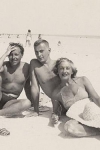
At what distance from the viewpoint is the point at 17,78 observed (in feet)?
13.3

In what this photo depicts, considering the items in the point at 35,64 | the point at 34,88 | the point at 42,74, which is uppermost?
the point at 35,64

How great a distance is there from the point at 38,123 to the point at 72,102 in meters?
0.58

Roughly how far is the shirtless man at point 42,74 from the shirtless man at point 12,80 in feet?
0.54

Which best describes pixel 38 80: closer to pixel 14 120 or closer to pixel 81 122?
pixel 14 120

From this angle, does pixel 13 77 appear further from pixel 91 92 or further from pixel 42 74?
pixel 91 92

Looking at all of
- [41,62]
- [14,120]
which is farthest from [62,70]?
[14,120]

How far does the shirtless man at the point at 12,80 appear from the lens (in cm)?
383

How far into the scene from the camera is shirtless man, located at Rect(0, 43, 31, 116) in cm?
383

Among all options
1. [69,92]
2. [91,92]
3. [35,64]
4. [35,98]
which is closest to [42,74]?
[35,64]

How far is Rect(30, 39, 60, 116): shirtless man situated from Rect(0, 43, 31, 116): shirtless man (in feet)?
0.54

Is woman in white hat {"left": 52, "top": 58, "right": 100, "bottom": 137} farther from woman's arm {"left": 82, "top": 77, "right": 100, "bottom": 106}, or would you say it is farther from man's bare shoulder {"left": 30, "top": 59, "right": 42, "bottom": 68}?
man's bare shoulder {"left": 30, "top": 59, "right": 42, "bottom": 68}

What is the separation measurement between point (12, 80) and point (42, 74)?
503 millimetres

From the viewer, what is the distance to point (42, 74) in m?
4.10

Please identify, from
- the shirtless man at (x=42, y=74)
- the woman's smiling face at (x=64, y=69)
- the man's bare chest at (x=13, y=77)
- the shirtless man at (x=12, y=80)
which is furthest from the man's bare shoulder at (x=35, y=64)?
the woman's smiling face at (x=64, y=69)
